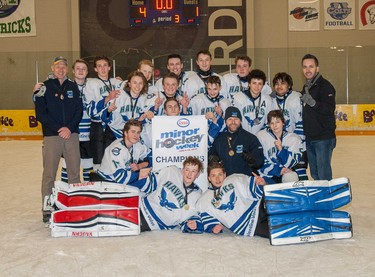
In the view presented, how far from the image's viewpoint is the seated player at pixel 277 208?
376 cm

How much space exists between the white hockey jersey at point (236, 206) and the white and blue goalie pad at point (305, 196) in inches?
7.5

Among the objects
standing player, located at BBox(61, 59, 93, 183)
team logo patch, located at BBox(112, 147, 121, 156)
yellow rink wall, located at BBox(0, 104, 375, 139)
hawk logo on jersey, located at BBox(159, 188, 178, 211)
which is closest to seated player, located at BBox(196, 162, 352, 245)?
hawk logo on jersey, located at BBox(159, 188, 178, 211)

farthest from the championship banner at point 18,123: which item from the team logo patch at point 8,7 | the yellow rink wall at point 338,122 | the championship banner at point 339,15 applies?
the championship banner at point 339,15

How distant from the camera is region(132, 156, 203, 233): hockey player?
4.12 metres

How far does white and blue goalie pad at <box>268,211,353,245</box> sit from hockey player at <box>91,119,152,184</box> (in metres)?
1.26

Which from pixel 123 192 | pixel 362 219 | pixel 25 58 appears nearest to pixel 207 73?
pixel 123 192

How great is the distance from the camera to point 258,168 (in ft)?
15.1

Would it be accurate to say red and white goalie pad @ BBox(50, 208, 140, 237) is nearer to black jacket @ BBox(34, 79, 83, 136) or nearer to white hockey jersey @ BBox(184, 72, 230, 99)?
black jacket @ BBox(34, 79, 83, 136)

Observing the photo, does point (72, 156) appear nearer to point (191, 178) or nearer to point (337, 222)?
point (191, 178)

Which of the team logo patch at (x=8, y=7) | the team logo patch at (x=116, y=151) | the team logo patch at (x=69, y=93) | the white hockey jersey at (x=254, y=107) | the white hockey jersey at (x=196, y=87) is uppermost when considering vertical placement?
the team logo patch at (x=8, y=7)

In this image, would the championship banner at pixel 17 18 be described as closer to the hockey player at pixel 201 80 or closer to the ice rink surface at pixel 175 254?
the hockey player at pixel 201 80

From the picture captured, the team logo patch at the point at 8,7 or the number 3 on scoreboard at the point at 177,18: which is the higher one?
the team logo patch at the point at 8,7

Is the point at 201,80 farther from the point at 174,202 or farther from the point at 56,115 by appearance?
the point at 174,202

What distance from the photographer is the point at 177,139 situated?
4840 mm
